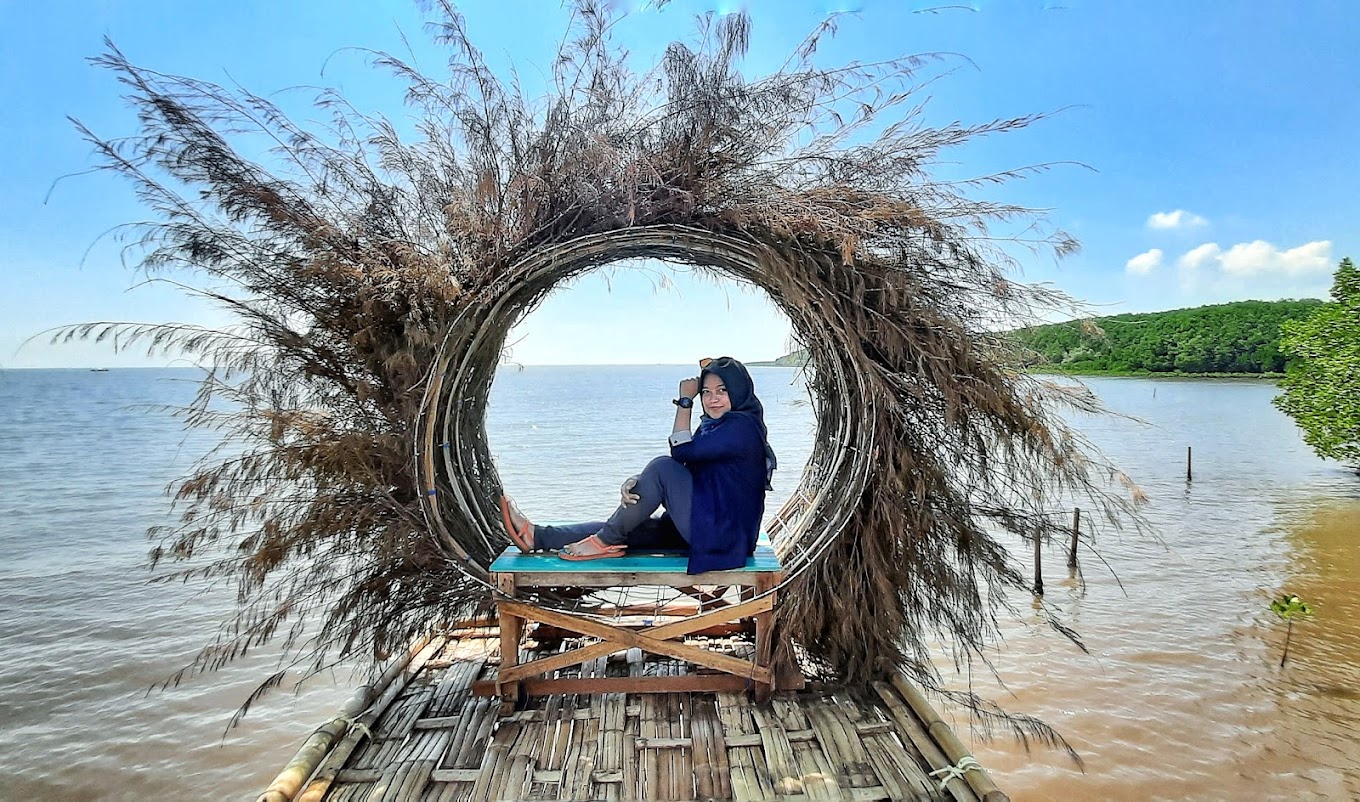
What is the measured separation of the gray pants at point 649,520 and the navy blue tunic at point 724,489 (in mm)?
71

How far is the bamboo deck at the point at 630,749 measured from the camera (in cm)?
301

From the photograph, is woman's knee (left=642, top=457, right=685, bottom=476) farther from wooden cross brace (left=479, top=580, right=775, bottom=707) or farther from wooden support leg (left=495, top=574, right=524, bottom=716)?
wooden support leg (left=495, top=574, right=524, bottom=716)

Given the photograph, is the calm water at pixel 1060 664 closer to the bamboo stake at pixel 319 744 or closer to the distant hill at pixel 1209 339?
the bamboo stake at pixel 319 744

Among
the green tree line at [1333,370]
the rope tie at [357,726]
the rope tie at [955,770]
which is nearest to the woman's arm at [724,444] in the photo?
the rope tie at [955,770]

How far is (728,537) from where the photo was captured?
11.9ft

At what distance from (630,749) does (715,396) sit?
173cm

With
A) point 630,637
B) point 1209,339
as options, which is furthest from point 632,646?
point 1209,339

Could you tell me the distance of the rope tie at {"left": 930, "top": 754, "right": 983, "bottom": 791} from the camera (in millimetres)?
3049

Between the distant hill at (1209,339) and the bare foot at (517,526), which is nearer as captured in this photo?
the bare foot at (517,526)

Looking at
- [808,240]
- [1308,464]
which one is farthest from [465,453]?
[1308,464]

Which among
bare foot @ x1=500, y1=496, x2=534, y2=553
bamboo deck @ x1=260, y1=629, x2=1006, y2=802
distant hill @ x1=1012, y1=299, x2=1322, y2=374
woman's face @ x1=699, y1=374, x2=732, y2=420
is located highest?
distant hill @ x1=1012, y1=299, x2=1322, y2=374

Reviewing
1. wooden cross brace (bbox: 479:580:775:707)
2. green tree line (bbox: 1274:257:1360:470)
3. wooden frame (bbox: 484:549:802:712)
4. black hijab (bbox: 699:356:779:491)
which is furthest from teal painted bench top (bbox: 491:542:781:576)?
green tree line (bbox: 1274:257:1360:470)

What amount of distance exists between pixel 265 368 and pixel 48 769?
5.01 meters

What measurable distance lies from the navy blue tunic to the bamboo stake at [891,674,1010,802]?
3.49ft
